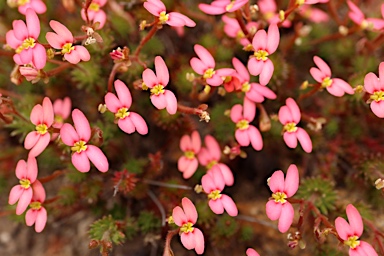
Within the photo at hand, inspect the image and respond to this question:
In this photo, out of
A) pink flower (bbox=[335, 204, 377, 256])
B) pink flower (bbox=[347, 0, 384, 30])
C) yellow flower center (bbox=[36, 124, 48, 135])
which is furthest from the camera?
pink flower (bbox=[347, 0, 384, 30])

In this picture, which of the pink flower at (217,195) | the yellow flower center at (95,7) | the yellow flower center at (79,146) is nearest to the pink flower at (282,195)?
the pink flower at (217,195)

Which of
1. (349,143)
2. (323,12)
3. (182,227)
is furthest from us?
(323,12)

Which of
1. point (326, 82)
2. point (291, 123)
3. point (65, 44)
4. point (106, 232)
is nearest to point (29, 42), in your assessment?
point (65, 44)

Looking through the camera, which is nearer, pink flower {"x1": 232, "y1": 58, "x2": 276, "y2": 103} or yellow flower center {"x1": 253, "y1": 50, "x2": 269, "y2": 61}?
yellow flower center {"x1": 253, "y1": 50, "x2": 269, "y2": 61}

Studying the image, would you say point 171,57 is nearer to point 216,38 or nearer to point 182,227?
point 216,38

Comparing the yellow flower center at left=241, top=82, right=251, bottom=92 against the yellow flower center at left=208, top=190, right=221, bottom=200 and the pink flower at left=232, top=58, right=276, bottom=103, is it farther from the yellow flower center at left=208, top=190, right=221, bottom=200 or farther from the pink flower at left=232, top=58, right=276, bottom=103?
the yellow flower center at left=208, top=190, right=221, bottom=200

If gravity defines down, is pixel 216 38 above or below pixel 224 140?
above

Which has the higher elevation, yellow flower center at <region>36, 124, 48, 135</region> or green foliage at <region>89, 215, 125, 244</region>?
yellow flower center at <region>36, 124, 48, 135</region>

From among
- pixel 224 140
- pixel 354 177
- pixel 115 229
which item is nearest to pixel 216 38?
pixel 224 140

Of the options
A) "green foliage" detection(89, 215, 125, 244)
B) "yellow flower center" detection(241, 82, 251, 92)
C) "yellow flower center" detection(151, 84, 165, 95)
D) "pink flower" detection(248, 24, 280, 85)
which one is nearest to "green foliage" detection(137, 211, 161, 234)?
"green foliage" detection(89, 215, 125, 244)
